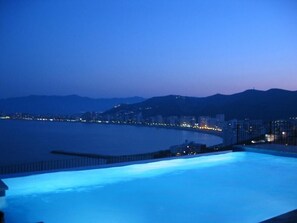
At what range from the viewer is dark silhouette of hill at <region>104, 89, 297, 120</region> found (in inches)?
1330

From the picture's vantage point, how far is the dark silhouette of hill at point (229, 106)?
33.8 metres

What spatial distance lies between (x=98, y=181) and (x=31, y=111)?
7781 cm

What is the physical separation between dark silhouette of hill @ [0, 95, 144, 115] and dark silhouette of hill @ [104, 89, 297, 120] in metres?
5.63

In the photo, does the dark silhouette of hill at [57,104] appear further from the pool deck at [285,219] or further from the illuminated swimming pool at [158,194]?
the pool deck at [285,219]

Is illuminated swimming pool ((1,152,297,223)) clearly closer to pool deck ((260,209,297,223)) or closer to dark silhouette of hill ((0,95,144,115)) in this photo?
pool deck ((260,209,297,223))

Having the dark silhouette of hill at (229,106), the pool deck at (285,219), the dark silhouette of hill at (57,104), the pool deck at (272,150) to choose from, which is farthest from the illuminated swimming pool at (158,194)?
the dark silhouette of hill at (57,104)

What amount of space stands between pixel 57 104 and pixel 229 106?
1845 inches

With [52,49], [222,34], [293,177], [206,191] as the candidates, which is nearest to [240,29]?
[222,34]

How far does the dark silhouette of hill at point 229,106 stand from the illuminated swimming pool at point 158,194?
27980mm

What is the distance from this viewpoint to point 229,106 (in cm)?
4859

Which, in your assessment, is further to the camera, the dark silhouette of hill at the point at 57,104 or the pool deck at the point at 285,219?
the dark silhouette of hill at the point at 57,104

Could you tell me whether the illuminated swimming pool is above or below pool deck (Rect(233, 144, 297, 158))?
below

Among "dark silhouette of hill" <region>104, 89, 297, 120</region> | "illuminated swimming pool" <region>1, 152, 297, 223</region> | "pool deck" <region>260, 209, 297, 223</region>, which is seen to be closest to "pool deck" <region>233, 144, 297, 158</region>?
"illuminated swimming pool" <region>1, 152, 297, 223</region>

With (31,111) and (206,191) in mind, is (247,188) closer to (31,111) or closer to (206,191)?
(206,191)
